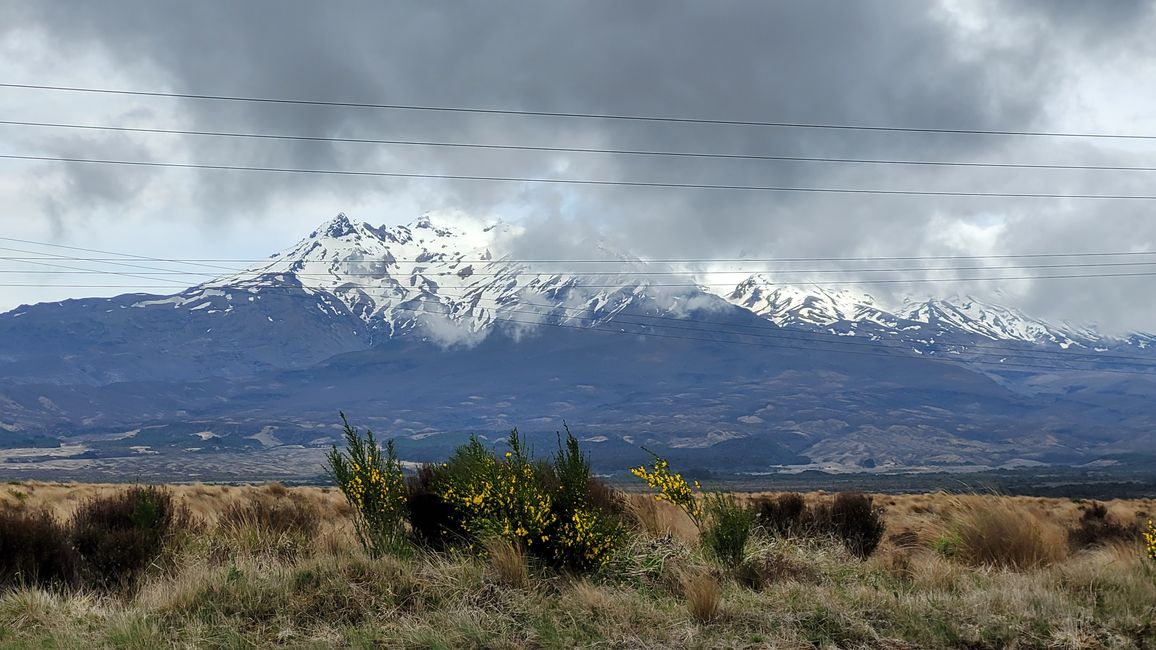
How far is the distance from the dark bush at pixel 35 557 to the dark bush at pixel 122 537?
0.21 metres

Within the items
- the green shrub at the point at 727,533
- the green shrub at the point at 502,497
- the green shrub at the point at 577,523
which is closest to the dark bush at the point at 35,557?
the green shrub at the point at 502,497

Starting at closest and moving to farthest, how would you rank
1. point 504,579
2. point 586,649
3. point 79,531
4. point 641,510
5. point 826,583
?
point 586,649
point 504,579
point 826,583
point 79,531
point 641,510

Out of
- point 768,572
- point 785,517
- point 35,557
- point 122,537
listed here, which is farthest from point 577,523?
point 785,517

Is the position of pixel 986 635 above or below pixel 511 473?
below

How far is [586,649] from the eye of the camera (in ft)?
28.5

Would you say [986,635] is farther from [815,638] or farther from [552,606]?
[552,606]

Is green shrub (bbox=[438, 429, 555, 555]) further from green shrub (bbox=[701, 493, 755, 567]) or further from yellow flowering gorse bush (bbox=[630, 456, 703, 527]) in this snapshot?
green shrub (bbox=[701, 493, 755, 567])

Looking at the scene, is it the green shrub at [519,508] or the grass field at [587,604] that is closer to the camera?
the grass field at [587,604]

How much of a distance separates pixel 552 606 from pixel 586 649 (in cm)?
135

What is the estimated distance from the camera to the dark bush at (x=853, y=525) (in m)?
16.1

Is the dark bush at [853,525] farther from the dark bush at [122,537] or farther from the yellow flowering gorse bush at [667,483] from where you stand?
the dark bush at [122,537]

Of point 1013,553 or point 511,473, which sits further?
point 1013,553

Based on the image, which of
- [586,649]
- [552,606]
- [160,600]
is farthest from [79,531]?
[586,649]

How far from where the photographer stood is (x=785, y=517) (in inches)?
688
